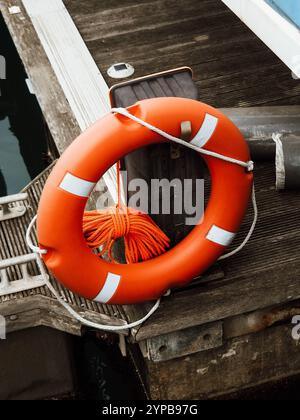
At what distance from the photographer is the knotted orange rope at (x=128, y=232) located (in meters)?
2.57

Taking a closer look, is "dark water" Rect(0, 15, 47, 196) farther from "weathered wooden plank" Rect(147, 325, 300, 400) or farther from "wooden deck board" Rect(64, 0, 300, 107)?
"weathered wooden plank" Rect(147, 325, 300, 400)

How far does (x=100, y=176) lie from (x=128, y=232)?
→ 307 mm

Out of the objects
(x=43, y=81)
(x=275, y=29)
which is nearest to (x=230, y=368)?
(x=275, y=29)

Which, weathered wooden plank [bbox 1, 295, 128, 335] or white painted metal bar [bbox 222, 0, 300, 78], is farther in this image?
white painted metal bar [bbox 222, 0, 300, 78]

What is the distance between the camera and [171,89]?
2.58 metres

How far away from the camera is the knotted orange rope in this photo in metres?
2.57

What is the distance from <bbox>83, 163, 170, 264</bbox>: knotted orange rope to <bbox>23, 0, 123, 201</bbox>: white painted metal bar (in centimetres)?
54

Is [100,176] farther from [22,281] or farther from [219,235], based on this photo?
[22,281]

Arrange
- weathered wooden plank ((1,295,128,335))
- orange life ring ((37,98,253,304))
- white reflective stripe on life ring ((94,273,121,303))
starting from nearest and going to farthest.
→ orange life ring ((37,98,253,304)) → white reflective stripe on life ring ((94,273,121,303)) → weathered wooden plank ((1,295,128,335))

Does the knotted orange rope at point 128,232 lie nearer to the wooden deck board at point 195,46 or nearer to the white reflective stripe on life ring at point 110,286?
the white reflective stripe on life ring at point 110,286

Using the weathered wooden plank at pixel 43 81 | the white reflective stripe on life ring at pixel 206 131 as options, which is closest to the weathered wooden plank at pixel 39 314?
the white reflective stripe on life ring at pixel 206 131

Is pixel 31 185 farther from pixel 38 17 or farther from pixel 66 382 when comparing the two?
pixel 38 17

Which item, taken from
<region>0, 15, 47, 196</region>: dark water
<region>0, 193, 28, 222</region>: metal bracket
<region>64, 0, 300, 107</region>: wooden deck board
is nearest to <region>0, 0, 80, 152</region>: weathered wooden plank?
<region>64, 0, 300, 107</region>: wooden deck board

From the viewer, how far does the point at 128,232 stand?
8.50 ft
